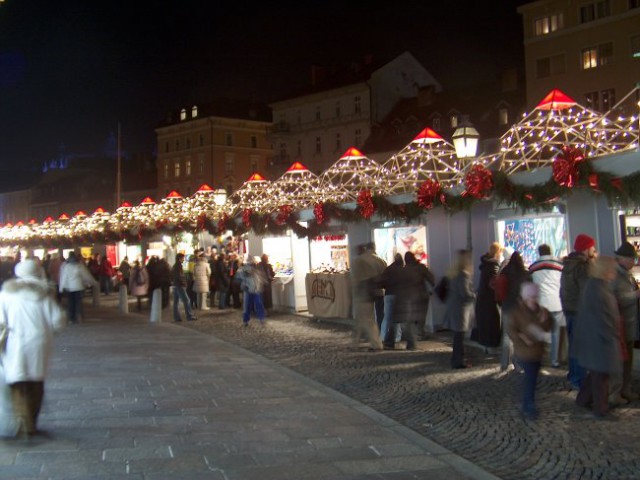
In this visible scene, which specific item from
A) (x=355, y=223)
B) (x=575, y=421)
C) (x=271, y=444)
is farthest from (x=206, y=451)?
(x=355, y=223)

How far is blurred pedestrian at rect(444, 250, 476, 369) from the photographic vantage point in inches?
430

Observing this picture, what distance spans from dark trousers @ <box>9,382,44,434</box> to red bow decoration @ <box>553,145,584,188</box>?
7299mm

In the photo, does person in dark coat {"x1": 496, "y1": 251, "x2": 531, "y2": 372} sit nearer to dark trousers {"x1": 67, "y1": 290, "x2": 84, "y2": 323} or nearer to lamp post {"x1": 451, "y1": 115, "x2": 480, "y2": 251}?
lamp post {"x1": 451, "y1": 115, "x2": 480, "y2": 251}

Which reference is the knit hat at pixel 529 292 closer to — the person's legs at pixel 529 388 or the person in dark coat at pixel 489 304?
the person's legs at pixel 529 388

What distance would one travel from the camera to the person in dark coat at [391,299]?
500 inches

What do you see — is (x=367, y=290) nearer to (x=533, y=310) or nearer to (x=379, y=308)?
(x=379, y=308)

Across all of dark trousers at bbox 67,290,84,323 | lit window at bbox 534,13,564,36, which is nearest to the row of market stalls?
dark trousers at bbox 67,290,84,323

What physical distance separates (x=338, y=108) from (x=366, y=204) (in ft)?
159

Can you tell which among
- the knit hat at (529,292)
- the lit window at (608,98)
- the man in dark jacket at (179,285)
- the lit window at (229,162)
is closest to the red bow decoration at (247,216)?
the man in dark jacket at (179,285)

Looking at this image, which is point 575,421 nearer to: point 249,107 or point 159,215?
point 159,215

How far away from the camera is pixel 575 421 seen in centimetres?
771

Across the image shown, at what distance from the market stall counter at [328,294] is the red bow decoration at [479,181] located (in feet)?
17.6

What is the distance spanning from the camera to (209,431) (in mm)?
7453

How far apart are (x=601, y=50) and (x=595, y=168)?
3577 centimetres
